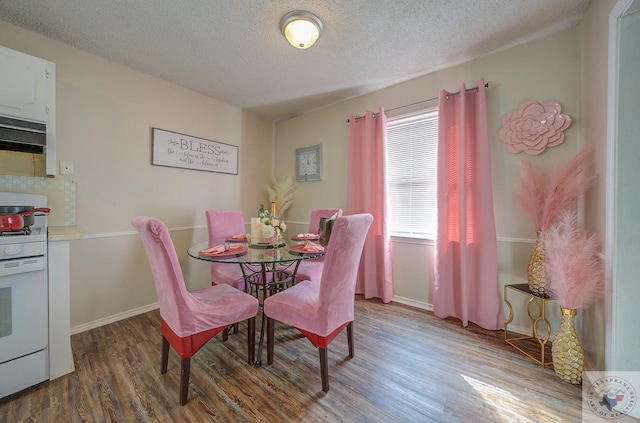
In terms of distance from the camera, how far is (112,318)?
2273mm

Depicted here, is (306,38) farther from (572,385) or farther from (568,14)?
(572,385)

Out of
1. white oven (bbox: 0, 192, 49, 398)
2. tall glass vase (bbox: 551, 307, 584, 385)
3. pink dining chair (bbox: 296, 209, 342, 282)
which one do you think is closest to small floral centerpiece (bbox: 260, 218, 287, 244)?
pink dining chair (bbox: 296, 209, 342, 282)

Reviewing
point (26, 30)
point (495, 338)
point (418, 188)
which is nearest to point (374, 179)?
point (418, 188)

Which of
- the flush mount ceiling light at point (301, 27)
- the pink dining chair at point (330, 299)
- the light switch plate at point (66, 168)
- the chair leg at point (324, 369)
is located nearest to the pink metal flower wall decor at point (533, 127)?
the pink dining chair at point (330, 299)

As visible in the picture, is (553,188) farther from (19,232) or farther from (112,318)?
(112,318)

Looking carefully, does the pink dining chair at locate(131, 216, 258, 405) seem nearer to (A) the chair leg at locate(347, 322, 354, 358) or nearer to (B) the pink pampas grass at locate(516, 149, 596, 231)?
(A) the chair leg at locate(347, 322, 354, 358)

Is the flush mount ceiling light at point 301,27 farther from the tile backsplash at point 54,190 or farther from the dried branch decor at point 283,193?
the tile backsplash at point 54,190

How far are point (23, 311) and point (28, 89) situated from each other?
1.52 meters

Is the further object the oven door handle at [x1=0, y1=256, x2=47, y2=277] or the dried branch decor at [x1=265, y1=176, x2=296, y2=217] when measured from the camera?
the dried branch decor at [x1=265, y1=176, x2=296, y2=217]

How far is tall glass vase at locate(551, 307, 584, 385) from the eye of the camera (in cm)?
145

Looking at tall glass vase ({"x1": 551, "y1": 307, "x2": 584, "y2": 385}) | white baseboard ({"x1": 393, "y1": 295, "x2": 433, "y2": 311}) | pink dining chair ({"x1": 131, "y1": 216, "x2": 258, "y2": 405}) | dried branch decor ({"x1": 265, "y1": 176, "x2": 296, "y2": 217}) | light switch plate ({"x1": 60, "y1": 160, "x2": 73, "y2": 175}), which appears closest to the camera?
pink dining chair ({"x1": 131, "y1": 216, "x2": 258, "y2": 405})

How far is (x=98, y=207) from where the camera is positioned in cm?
221

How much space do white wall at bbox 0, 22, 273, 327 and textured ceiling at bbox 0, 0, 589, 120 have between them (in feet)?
0.62

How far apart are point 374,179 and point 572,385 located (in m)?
2.17
